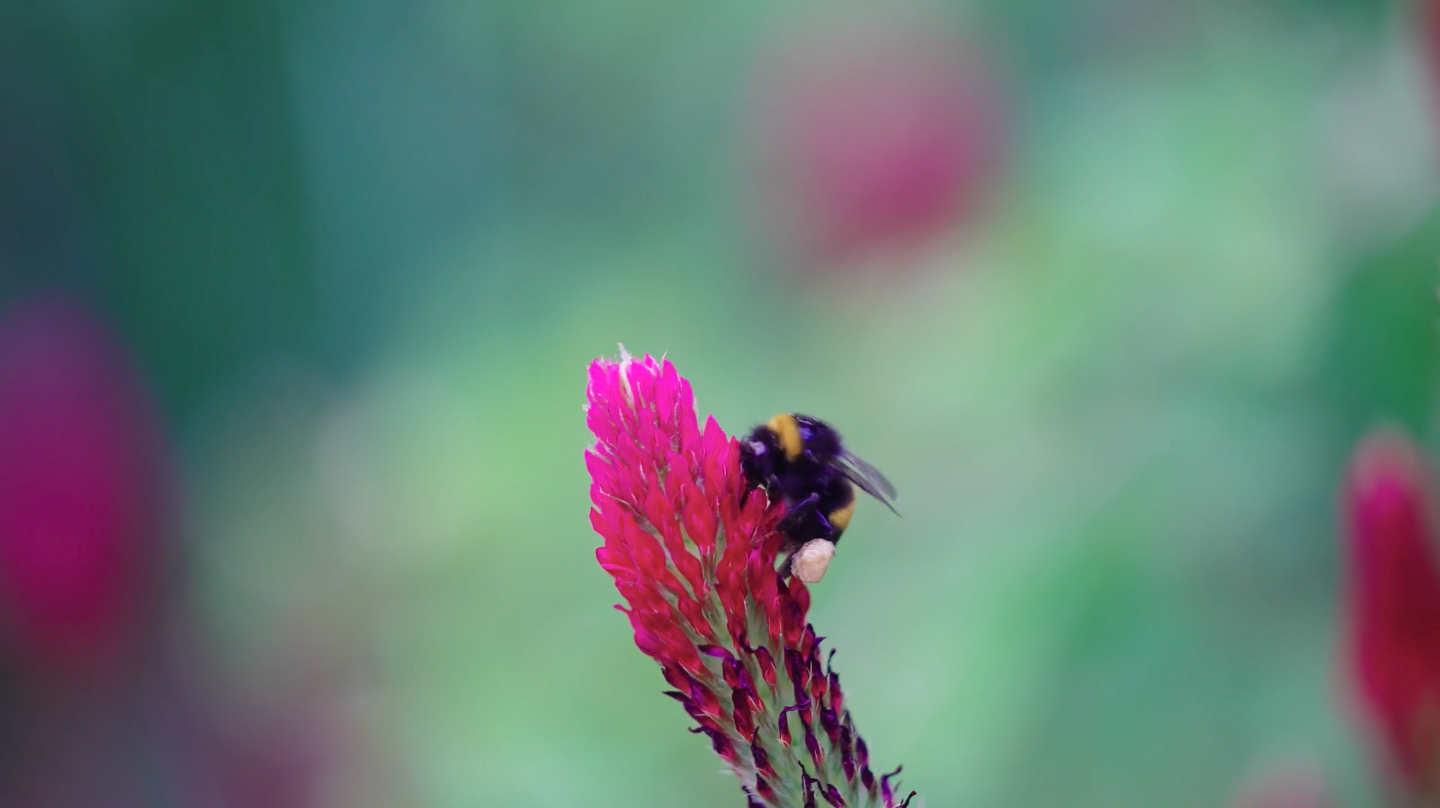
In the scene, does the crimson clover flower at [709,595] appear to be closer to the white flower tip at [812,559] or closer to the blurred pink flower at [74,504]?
the white flower tip at [812,559]

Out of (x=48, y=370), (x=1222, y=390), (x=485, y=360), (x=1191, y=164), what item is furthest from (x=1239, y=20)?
(x=48, y=370)

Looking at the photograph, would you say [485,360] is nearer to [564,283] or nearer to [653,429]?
[564,283]

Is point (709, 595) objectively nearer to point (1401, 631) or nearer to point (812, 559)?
point (812, 559)

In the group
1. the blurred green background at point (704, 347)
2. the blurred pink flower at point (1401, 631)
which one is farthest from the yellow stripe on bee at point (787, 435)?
the blurred green background at point (704, 347)

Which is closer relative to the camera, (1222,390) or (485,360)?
(1222,390)

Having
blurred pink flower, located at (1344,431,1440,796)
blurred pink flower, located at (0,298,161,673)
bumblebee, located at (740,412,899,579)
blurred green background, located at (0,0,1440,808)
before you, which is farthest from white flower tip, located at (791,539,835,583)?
blurred pink flower, located at (0,298,161,673)

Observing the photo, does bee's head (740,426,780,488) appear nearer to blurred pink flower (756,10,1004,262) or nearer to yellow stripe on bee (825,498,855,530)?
yellow stripe on bee (825,498,855,530)
